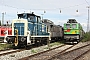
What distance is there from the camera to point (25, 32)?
1656 cm

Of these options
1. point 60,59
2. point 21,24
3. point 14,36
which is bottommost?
point 60,59

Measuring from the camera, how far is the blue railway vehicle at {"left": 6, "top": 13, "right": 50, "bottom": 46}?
16.0 meters

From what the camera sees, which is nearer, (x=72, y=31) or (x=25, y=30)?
(x=25, y=30)

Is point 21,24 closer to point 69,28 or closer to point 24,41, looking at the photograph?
point 24,41

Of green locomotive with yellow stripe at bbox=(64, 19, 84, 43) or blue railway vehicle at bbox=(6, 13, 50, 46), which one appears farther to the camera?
green locomotive with yellow stripe at bbox=(64, 19, 84, 43)

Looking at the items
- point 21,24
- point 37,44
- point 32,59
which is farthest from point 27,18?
point 32,59

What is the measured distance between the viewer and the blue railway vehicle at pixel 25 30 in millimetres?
16047

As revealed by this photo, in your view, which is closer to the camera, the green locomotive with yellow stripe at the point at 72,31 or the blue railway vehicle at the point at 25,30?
the blue railway vehicle at the point at 25,30

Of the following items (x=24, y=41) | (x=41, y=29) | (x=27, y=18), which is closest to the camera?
(x=24, y=41)

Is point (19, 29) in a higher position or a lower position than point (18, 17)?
lower

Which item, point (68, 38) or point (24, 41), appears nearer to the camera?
point (24, 41)

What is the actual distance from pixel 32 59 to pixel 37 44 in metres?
9.44

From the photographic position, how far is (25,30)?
16.6m

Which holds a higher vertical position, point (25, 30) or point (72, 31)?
point (25, 30)
